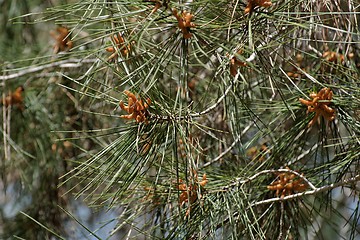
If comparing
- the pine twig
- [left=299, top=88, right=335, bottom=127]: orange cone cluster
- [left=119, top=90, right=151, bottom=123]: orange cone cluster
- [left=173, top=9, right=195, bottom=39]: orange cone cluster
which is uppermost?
[left=173, top=9, right=195, bottom=39]: orange cone cluster

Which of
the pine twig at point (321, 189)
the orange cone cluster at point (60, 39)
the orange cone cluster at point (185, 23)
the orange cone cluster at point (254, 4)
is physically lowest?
the orange cone cluster at point (60, 39)

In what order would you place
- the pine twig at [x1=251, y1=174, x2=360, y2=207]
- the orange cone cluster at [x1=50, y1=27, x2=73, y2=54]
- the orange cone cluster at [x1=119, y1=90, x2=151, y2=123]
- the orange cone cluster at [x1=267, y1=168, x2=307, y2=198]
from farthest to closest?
1. the orange cone cluster at [x1=50, y1=27, x2=73, y2=54]
2. the orange cone cluster at [x1=267, y1=168, x2=307, y2=198]
3. the pine twig at [x1=251, y1=174, x2=360, y2=207]
4. the orange cone cluster at [x1=119, y1=90, x2=151, y2=123]

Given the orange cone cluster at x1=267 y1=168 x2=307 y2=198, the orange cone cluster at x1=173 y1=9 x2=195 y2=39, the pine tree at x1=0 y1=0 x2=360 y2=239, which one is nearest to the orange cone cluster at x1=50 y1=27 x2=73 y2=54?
the pine tree at x1=0 y1=0 x2=360 y2=239

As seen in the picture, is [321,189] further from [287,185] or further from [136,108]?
[136,108]

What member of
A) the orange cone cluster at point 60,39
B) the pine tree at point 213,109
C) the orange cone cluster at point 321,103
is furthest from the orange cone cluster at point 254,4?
the orange cone cluster at point 60,39

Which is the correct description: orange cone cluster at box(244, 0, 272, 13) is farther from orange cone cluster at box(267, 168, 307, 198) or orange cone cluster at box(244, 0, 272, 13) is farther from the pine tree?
orange cone cluster at box(267, 168, 307, 198)

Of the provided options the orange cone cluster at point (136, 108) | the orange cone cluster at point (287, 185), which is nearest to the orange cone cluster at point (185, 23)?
the orange cone cluster at point (136, 108)

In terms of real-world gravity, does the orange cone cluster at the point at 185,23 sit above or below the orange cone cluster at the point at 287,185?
above

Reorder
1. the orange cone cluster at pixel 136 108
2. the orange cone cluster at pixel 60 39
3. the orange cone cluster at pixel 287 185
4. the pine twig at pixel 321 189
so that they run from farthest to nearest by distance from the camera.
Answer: the orange cone cluster at pixel 60 39 → the orange cone cluster at pixel 287 185 → the pine twig at pixel 321 189 → the orange cone cluster at pixel 136 108

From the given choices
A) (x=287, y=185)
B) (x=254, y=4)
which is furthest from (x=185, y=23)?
(x=287, y=185)

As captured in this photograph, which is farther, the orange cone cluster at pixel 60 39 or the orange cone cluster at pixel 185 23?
the orange cone cluster at pixel 60 39

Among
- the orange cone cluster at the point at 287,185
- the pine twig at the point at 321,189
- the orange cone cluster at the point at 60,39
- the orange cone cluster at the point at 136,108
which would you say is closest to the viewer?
the orange cone cluster at the point at 136,108

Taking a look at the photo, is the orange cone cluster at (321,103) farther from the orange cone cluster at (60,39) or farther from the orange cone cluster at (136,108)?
the orange cone cluster at (60,39)
